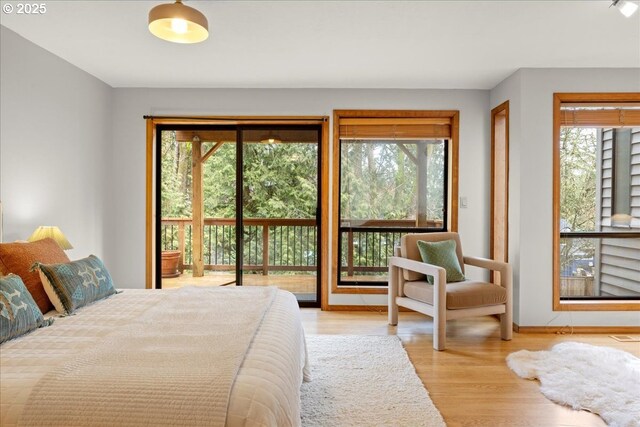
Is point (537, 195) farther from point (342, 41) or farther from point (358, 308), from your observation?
point (342, 41)

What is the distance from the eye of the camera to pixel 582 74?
384 centimetres

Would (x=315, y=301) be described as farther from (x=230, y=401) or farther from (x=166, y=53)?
(x=230, y=401)

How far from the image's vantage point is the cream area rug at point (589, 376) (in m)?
2.29

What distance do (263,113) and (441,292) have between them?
8.83 feet

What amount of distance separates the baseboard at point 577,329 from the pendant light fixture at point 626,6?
Answer: 2.70m

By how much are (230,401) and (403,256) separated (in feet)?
9.61

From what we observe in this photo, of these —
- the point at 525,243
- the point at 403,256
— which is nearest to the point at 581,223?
the point at 525,243

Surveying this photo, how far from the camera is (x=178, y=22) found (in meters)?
2.16

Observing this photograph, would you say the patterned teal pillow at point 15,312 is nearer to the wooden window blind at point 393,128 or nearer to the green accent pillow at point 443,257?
the green accent pillow at point 443,257

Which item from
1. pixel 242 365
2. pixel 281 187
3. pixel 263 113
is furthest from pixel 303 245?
pixel 242 365

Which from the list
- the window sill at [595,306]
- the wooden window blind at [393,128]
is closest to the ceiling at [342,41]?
the wooden window blind at [393,128]

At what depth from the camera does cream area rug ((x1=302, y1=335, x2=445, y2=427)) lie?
2.17 m

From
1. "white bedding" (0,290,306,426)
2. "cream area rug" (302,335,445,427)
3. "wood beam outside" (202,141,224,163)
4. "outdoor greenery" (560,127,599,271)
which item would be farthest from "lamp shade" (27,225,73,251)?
"outdoor greenery" (560,127,599,271)

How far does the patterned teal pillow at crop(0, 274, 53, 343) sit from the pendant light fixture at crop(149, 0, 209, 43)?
1.48 metres
